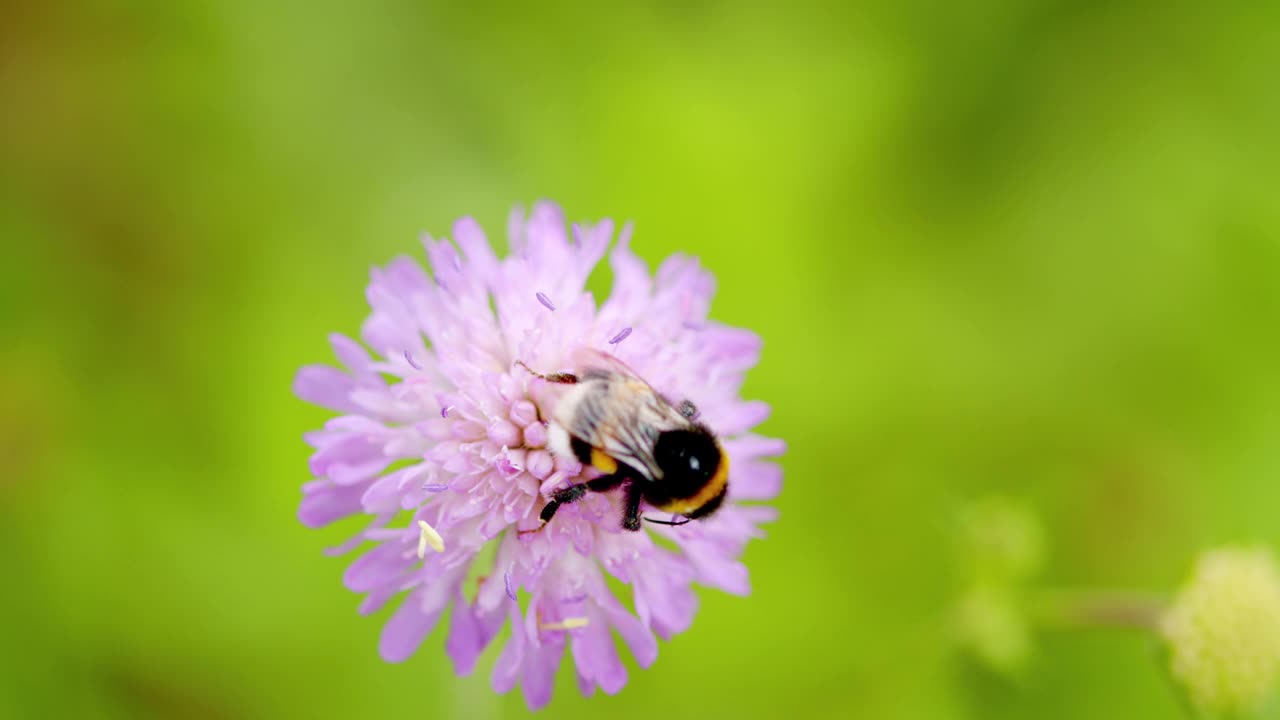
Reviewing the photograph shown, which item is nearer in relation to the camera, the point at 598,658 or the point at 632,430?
the point at 632,430

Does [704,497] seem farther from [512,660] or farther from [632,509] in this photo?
[512,660]

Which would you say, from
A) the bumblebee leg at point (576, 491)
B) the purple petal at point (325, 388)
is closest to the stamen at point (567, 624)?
the bumblebee leg at point (576, 491)

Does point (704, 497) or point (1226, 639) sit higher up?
point (1226, 639)

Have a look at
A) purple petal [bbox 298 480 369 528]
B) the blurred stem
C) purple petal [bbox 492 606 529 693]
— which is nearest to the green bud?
the blurred stem

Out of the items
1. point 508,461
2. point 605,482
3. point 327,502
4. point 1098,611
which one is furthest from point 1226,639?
point 327,502

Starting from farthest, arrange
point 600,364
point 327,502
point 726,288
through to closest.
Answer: point 726,288, point 327,502, point 600,364

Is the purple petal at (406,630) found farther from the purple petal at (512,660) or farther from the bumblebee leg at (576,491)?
the bumblebee leg at (576,491)

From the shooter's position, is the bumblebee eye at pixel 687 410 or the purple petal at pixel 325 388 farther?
the purple petal at pixel 325 388

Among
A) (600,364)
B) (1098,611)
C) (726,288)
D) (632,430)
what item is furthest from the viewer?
(726,288)
